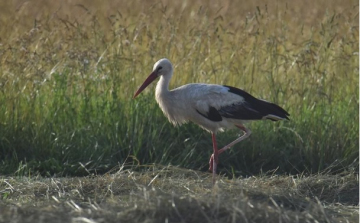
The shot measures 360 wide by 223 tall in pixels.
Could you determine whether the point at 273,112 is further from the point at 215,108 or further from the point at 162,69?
the point at 162,69

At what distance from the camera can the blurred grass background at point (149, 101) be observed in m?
6.97

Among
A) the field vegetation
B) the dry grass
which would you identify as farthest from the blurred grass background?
the dry grass

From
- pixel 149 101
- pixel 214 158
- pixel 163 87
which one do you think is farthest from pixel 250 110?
pixel 149 101

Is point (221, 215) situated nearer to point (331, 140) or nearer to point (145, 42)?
point (331, 140)

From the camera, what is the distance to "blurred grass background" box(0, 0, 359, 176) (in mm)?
6973

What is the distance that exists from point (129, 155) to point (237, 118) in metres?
0.84

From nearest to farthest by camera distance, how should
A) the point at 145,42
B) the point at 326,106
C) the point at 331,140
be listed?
the point at 331,140, the point at 326,106, the point at 145,42

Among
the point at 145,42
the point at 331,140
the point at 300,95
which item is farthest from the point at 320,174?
the point at 145,42

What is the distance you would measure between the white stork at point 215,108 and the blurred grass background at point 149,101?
0.28m

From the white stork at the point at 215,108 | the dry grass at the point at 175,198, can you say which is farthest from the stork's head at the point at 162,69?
the dry grass at the point at 175,198

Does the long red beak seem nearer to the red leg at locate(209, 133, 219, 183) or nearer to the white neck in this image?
the white neck

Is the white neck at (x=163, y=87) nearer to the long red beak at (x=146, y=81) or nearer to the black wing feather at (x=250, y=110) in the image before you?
the long red beak at (x=146, y=81)

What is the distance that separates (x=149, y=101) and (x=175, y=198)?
2.72 metres

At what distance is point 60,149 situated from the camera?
22.6ft
